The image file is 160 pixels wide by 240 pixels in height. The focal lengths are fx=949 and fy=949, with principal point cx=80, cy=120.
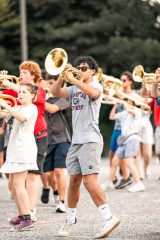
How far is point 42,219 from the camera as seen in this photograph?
404 inches

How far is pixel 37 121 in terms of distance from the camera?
1005 cm

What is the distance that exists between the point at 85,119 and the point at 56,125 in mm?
2826

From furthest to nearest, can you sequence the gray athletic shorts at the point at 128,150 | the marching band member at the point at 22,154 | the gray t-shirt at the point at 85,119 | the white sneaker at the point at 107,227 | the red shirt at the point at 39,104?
1. the gray athletic shorts at the point at 128,150
2. the red shirt at the point at 39,104
3. the marching band member at the point at 22,154
4. the gray t-shirt at the point at 85,119
5. the white sneaker at the point at 107,227

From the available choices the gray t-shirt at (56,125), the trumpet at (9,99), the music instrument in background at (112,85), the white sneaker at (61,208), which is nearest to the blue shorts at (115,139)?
the music instrument in background at (112,85)

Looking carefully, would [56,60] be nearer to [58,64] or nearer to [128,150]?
[58,64]

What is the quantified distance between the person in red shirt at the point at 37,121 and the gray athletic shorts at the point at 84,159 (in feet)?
3.85

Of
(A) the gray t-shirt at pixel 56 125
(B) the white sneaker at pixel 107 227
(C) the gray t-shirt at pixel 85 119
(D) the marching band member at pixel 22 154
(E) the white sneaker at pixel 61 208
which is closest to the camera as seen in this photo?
(B) the white sneaker at pixel 107 227

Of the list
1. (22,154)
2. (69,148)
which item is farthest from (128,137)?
(69,148)

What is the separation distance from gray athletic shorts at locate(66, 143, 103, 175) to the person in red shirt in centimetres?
117

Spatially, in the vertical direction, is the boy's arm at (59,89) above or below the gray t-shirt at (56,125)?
above

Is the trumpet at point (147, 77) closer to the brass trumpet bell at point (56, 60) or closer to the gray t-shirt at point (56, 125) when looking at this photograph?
the brass trumpet bell at point (56, 60)

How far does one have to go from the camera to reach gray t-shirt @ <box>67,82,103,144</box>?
8.73 m

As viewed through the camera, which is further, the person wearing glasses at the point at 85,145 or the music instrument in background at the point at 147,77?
the music instrument in background at the point at 147,77

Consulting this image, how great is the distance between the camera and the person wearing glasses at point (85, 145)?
8.65m
